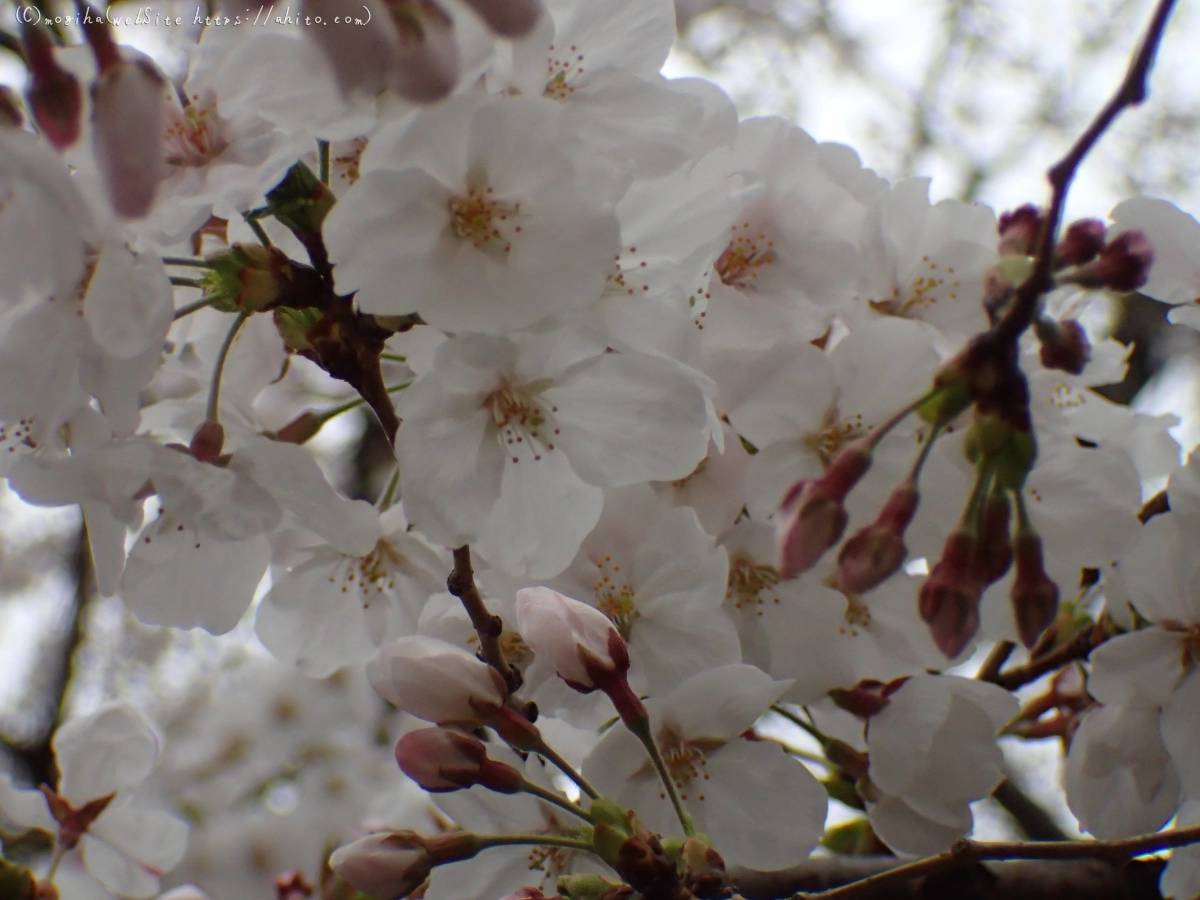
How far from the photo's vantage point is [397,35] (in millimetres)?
599

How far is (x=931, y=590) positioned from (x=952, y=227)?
0.58 metres

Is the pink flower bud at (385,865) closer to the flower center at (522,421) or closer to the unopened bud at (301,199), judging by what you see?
the flower center at (522,421)

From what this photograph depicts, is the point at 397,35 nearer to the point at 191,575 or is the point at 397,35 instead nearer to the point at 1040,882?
the point at 191,575

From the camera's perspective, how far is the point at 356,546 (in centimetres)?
84

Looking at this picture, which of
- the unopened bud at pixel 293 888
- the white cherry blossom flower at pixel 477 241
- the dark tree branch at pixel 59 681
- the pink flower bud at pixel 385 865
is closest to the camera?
the white cherry blossom flower at pixel 477 241

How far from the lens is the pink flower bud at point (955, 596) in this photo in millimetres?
631

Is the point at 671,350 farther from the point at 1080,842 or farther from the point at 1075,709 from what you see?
the point at 1075,709

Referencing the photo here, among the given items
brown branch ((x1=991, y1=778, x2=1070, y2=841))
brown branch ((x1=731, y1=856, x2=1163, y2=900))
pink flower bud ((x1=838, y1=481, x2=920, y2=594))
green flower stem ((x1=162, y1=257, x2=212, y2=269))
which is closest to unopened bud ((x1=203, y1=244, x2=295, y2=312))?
green flower stem ((x1=162, y1=257, x2=212, y2=269))

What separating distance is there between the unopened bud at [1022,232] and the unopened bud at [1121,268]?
0.19ft

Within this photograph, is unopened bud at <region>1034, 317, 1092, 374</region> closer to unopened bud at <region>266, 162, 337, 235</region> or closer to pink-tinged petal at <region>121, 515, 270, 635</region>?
unopened bud at <region>266, 162, 337, 235</region>

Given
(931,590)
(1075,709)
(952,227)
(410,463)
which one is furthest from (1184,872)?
(410,463)

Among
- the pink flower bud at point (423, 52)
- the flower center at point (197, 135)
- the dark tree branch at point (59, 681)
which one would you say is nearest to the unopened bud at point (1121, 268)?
the pink flower bud at point (423, 52)

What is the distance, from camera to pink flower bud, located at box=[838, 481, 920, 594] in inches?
25.3

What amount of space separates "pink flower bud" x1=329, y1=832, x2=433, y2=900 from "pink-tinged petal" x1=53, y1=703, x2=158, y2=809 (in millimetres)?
506
